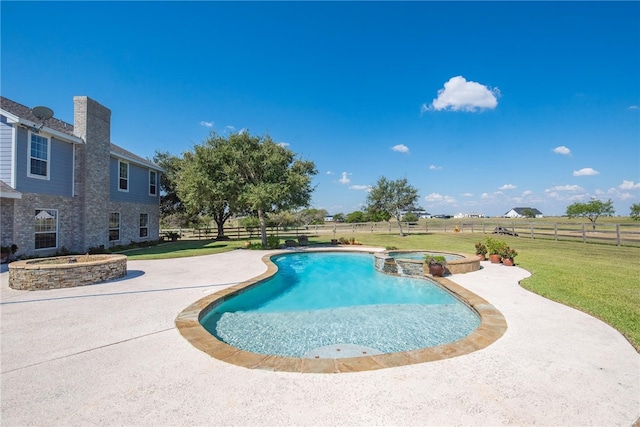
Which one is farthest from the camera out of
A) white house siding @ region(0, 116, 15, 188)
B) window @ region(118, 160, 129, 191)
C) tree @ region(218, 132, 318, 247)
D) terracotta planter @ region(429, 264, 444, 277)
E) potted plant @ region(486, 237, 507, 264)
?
window @ region(118, 160, 129, 191)

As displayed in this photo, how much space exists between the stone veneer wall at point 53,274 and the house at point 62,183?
208 inches

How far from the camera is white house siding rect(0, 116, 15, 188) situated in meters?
10.2

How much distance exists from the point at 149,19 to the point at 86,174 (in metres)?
7.70

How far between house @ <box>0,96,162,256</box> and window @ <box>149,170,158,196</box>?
2184mm

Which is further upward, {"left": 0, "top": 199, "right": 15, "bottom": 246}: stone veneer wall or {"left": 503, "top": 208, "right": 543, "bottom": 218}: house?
{"left": 503, "top": 208, "right": 543, "bottom": 218}: house

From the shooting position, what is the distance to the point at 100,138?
1366cm

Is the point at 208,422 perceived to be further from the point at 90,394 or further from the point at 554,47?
the point at 554,47

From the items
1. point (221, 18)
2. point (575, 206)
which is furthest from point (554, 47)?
point (575, 206)

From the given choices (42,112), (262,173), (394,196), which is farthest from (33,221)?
(394,196)

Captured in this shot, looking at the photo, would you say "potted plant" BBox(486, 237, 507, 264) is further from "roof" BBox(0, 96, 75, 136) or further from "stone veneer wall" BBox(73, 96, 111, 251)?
"roof" BBox(0, 96, 75, 136)

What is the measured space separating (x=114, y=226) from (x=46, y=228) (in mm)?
3901

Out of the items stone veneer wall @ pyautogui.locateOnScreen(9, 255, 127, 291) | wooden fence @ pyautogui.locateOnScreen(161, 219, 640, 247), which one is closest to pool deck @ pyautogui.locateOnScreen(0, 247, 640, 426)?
stone veneer wall @ pyautogui.locateOnScreen(9, 255, 127, 291)

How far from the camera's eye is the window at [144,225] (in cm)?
1791

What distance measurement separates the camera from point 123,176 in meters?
16.1
